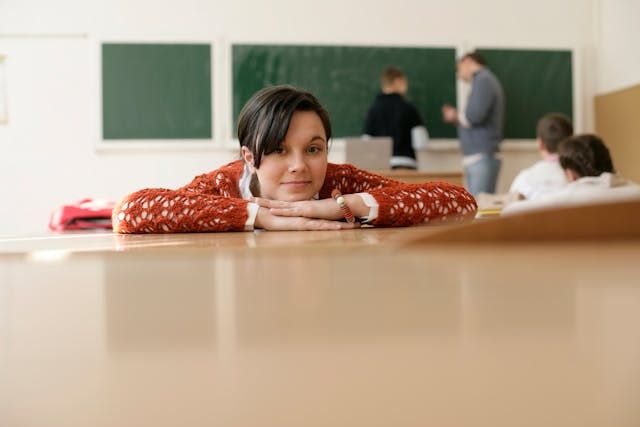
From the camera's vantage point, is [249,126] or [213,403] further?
[249,126]

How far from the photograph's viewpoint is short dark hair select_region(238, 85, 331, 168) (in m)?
1.52

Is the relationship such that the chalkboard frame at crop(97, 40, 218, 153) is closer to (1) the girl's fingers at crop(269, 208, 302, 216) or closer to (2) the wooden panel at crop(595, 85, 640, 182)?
(2) the wooden panel at crop(595, 85, 640, 182)

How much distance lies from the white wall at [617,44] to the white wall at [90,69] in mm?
1431

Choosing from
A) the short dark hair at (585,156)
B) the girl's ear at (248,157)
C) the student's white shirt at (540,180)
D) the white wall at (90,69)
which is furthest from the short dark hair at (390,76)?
the girl's ear at (248,157)

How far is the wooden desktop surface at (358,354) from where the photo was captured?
0.54 ft

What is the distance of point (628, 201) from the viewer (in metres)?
0.21

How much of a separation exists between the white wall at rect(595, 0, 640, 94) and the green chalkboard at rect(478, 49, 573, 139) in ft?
0.80

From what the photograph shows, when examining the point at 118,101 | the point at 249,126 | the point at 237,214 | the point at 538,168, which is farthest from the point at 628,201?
the point at 118,101

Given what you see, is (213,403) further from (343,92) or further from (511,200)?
(343,92)

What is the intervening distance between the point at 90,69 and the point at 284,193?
3508 millimetres

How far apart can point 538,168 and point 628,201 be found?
135 inches

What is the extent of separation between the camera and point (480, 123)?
473 centimetres

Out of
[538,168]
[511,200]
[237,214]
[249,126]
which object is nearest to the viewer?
[237,214]

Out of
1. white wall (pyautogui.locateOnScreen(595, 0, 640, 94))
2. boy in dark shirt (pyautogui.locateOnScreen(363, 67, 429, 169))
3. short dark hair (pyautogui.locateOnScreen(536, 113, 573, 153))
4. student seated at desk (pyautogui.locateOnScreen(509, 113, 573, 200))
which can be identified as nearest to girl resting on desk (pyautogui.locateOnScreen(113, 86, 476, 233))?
student seated at desk (pyautogui.locateOnScreen(509, 113, 573, 200))
